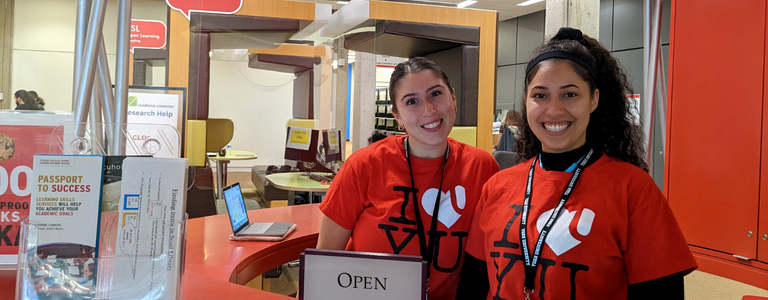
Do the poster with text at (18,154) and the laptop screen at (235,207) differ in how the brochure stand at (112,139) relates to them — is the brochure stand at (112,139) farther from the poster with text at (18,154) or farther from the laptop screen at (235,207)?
the laptop screen at (235,207)

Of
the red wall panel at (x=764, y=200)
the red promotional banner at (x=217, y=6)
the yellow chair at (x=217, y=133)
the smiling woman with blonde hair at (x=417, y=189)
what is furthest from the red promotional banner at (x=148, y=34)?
the red wall panel at (x=764, y=200)

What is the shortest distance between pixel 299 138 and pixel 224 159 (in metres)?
0.88

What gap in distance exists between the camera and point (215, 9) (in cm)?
493

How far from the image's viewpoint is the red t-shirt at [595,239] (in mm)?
1224

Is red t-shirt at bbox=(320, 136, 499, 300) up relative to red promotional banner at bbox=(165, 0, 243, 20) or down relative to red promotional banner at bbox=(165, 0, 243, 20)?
down

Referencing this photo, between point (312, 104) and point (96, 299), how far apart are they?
515cm

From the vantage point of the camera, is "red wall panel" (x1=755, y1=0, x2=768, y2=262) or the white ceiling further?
the white ceiling

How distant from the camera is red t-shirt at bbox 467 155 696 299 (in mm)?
1224

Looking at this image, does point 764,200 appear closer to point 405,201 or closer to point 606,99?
point 606,99

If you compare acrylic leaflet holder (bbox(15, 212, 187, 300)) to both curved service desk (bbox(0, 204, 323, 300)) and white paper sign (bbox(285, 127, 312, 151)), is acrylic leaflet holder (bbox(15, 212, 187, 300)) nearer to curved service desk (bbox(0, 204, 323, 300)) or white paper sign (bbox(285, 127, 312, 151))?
curved service desk (bbox(0, 204, 323, 300))

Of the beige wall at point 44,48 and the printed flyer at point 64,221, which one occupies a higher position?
the beige wall at point 44,48

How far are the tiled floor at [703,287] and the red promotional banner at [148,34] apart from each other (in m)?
2.74

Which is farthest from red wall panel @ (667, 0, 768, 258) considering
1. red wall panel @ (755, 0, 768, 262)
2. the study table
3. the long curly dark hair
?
the study table

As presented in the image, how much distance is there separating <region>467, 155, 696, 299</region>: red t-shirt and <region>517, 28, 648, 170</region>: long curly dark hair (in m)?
0.09
